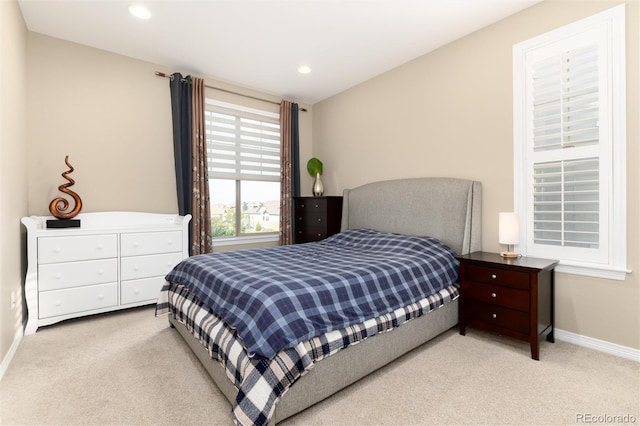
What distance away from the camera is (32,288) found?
2658mm

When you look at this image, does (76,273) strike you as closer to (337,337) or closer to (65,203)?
(65,203)

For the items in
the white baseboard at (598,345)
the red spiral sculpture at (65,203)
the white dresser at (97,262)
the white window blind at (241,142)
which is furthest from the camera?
the white window blind at (241,142)

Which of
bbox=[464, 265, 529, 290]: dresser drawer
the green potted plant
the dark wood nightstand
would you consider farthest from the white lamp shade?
the green potted plant

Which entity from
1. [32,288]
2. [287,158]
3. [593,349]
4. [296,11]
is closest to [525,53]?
[296,11]

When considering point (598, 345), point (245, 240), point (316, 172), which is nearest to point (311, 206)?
point (316, 172)

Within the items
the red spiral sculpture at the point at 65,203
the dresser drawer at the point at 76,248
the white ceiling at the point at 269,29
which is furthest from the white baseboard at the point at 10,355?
the white ceiling at the point at 269,29

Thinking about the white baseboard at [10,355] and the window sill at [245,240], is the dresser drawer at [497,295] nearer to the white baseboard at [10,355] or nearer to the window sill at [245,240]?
the window sill at [245,240]

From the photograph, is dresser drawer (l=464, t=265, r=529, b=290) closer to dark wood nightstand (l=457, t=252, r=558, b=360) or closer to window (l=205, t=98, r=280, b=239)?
dark wood nightstand (l=457, t=252, r=558, b=360)

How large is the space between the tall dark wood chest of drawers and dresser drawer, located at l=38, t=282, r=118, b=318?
226 centimetres

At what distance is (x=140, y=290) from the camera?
3.20 m

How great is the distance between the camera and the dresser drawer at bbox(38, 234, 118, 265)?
8.96ft

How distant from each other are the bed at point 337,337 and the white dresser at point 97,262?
73cm

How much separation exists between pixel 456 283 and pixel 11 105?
12.2 feet

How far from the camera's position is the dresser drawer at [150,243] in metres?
3.12
